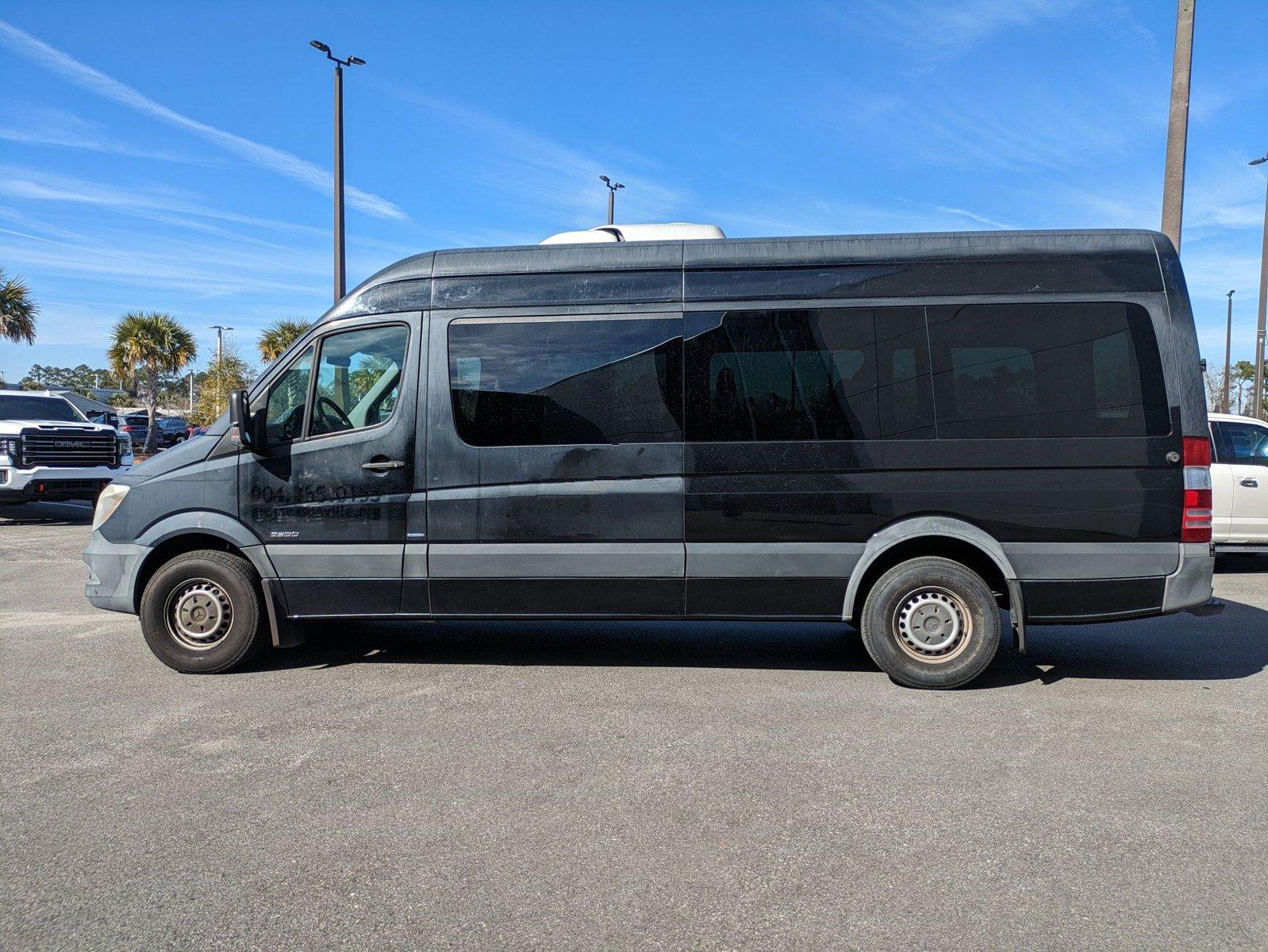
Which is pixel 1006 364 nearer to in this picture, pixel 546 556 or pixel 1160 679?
pixel 1160 679

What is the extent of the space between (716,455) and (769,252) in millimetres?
1278

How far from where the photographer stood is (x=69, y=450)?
15.6m

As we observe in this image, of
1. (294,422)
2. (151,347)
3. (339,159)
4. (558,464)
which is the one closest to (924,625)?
(558,464)

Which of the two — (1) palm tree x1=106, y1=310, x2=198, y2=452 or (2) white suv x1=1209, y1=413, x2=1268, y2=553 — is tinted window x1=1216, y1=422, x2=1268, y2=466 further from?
(1) palm tree x1=106, y1=310, x2=198, y2=452

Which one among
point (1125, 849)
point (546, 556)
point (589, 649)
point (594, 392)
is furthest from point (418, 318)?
point (1125, 849)

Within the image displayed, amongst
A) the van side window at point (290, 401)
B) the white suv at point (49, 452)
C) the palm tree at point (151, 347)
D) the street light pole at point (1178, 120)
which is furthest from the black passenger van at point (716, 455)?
the palm tree at point (151, 347)

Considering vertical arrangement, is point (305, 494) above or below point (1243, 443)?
below

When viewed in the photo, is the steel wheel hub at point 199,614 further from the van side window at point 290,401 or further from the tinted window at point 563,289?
the tinted window at point 563,289

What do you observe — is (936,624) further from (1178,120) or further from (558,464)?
(1178,120)

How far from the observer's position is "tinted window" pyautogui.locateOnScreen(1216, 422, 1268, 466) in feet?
33.8

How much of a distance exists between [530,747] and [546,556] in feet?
4.90

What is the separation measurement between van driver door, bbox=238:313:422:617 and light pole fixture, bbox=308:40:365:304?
1012cm

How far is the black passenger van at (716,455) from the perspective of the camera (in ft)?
18.7

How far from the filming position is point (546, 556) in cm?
597
